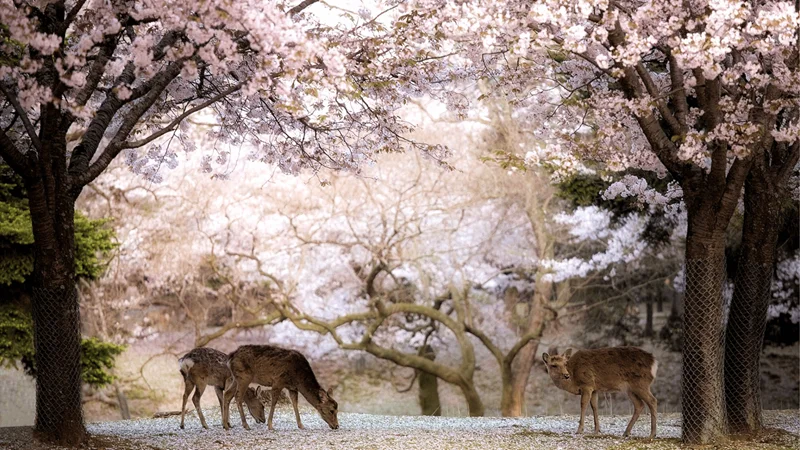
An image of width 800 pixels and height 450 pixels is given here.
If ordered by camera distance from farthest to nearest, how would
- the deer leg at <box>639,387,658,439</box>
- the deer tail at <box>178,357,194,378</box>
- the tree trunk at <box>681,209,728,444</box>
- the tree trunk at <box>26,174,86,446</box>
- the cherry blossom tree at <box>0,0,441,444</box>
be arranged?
the deer tail at <box>178,357,194,378</box>, the deer leg at <box>639,387,658,439</box>, the tree trunk at <box>681,209,728,444</box>, the tree trunk at <box>26,174,86,446</box>, the cherry blossom tree at <box>0,0,441,444</box>

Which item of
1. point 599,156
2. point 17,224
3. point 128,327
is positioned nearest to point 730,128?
point 599,156

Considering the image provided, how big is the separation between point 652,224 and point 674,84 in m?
5.64

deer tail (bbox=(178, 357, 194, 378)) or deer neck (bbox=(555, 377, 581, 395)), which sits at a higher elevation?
deer tail (bbox=(178, 357, 194, 378))

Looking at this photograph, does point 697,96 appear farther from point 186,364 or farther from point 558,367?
point 186,364

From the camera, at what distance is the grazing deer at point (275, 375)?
883 cm

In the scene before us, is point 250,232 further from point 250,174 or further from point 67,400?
point 67,400

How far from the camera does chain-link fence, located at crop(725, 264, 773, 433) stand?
8516mm

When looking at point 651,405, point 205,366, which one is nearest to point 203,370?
point 205,366

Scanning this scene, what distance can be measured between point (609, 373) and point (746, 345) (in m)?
1.40

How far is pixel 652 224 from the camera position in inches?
522

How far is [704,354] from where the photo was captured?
310 inches

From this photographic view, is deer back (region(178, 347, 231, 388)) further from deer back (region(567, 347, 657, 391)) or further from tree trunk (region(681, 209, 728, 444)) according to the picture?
tree trunk (region(681, 209, 728, 444))

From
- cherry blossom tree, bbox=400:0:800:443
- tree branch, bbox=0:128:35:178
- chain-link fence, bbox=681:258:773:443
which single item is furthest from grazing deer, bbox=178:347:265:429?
chain-link fence, bbox=681:258:773:443

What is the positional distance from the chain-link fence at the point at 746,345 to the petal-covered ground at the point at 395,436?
297 millimetres
